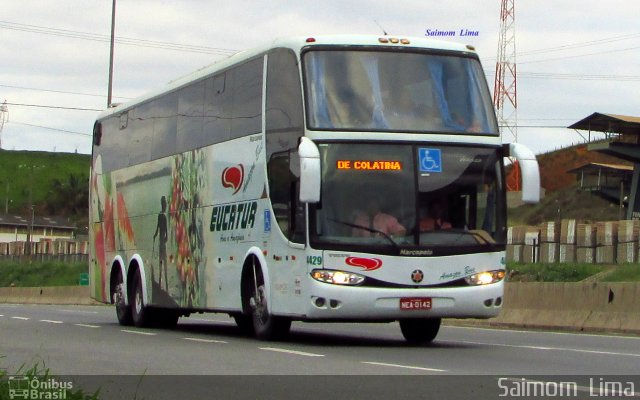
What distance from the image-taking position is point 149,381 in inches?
479

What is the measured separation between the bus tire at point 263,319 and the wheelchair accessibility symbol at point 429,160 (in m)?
2.90

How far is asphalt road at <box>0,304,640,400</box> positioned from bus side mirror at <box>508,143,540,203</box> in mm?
1875

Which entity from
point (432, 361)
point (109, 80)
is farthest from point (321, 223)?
point (109, 80)

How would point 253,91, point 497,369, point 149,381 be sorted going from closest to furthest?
point 149,381, point 497,369, point 253,91

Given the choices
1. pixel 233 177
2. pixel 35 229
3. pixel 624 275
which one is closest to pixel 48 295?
pixel 624 275

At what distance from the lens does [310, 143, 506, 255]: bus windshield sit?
672 inches

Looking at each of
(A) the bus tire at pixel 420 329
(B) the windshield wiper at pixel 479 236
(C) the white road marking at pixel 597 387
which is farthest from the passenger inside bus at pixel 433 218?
(C) the white road marking at pixel 597 387

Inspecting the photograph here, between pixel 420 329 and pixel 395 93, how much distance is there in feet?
11.8

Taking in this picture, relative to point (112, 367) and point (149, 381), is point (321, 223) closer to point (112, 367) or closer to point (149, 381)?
point (112, 367)

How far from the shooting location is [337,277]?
17.0 metres

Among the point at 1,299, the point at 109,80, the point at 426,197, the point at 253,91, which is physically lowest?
the point at 1,299

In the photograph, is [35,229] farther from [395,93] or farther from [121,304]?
[395,93]

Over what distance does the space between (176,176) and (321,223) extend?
6053mm

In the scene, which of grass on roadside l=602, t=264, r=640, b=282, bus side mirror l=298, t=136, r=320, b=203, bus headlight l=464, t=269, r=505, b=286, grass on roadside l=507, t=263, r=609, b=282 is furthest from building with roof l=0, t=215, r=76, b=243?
bus side mirror l=298, t=136, r=320, b=203
